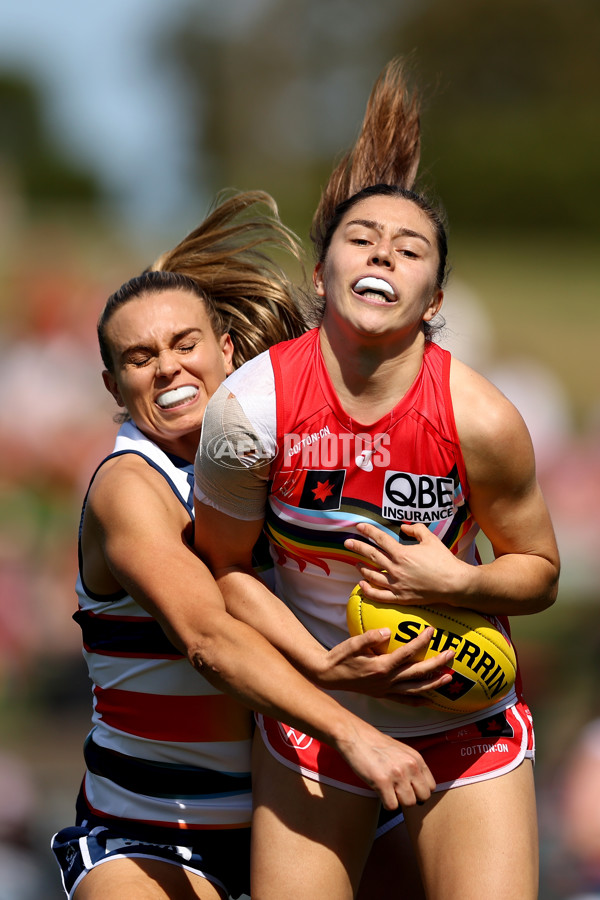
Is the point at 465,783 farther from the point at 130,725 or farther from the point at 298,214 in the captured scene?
the point at 298,214

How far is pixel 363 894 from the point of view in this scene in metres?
3.25

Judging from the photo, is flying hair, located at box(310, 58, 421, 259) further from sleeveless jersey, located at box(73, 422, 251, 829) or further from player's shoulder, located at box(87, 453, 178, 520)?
sleeveless jersey, located at box(73, 422, 251, 829)

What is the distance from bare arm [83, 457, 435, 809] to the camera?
2619 mm

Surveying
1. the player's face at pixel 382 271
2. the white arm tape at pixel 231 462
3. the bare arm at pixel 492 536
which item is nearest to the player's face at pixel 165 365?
the white arm tape at pixel 231 462

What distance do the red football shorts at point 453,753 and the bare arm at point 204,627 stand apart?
0.72 feet

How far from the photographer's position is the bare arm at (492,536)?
269cm

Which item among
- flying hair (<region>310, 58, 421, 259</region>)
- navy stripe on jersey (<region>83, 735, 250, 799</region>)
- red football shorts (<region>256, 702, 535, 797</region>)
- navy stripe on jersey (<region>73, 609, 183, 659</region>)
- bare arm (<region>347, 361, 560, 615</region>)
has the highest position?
flying hair (<region>310, 58, 421, 259</region>)

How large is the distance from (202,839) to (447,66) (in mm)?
36230

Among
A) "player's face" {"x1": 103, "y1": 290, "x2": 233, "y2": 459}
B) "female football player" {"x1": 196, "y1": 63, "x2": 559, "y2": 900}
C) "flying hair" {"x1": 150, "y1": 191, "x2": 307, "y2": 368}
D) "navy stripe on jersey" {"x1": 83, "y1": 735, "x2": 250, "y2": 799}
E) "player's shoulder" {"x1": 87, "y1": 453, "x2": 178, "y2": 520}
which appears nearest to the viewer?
"female football player" {"x1": 196, "y1": 63, "x2": 559, "y2": 900}

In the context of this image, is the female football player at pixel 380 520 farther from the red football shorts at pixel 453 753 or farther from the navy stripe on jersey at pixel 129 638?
the navy stripe on jersey at pixel 129 638

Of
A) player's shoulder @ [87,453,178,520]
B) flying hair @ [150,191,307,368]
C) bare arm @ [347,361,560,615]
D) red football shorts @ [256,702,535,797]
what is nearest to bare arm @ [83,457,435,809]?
player's shoulder @ [87,453,178,520]

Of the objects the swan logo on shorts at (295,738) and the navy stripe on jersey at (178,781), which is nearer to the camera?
the swan logo on shorts at (295,738)

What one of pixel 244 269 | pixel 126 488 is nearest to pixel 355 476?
pixel 126 488

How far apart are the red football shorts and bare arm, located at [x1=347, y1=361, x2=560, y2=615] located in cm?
Answer: 33
